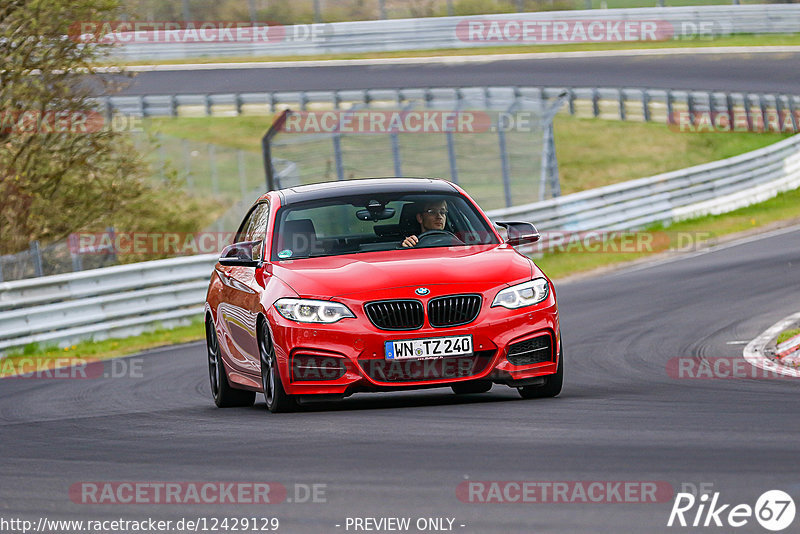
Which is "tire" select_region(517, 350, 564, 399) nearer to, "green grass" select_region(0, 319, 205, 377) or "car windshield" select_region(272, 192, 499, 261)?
"car windshield" select_region(272, 192, 499, 261)

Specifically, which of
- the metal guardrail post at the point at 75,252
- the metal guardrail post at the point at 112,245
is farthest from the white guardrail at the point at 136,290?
the metal guardrail post at the point at 112,245

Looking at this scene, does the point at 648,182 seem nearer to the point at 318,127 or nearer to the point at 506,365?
the point at 318,127

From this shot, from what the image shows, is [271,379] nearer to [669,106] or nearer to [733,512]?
[733,512]

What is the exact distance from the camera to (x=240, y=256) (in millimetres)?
10297

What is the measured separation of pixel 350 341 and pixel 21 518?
3.09m

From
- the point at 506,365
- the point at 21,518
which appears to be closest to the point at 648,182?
the point at 506,365

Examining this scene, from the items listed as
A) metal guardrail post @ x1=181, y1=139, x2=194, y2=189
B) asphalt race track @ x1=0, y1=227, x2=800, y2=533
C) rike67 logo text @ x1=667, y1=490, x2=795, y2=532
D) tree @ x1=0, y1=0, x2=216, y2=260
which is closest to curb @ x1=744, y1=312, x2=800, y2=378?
asphalt race track @ x1=0, y1=227, x2=800, y2=533

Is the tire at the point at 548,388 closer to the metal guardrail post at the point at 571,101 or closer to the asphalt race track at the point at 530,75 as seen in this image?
the asphalt race track at the point at 530,75

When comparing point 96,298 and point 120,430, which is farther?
point 96,298

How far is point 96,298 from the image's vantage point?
64.1 ft

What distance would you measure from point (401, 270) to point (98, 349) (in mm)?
10728

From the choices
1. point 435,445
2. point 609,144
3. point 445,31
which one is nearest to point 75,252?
point 435,445

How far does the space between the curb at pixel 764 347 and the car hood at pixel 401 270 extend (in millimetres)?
2467

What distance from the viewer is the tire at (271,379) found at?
9211 millimetres
